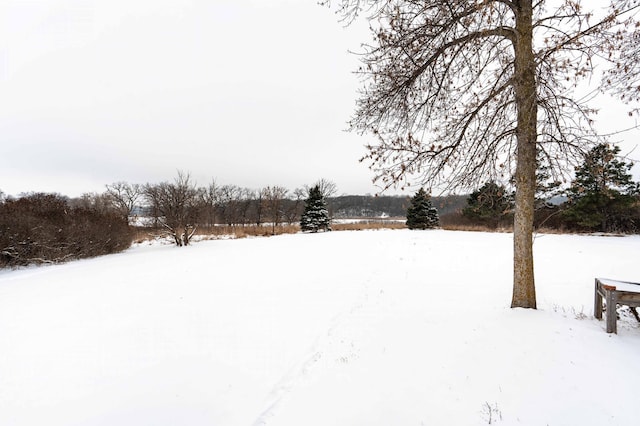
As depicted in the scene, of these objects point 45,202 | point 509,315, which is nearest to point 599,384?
point 509,315

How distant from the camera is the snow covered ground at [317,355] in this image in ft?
8.14

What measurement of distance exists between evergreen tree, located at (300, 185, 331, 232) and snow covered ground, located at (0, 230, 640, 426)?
65.0 feet

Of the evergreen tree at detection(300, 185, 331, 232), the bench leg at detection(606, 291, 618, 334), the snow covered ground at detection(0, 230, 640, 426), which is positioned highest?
the evergreen tree at detection(300, 185, 331, 232)

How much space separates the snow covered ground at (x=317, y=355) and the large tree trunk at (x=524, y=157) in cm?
50

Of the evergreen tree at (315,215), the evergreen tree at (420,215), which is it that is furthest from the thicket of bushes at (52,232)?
the evergreen tree at (420,215)

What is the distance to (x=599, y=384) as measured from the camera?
2398 mm

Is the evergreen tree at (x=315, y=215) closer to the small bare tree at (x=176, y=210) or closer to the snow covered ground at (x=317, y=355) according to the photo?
the small bare tree at (x=176, y=210)

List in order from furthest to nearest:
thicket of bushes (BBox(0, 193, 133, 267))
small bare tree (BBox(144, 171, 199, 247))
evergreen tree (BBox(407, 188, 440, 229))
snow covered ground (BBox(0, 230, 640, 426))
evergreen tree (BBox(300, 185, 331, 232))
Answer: evergreen tree (BBox(300, 185, 331, 232)) → evergreen tree (BBox(407, 188, 440, 229)) → small bare tree (BBox(144, 171, 199, 247)) → thicket of bushes (BBox(0, 193, 133, 267)) → snow covered ground (BBox(0, 230, 640, 426))

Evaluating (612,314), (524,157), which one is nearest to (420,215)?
(524,157)

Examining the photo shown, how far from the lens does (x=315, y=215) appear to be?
27062 millimetres

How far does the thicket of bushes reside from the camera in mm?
10188

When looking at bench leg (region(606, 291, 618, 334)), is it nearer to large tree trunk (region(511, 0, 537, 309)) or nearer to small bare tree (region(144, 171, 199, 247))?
large tree trunk (region(511, 0, 537, 309))

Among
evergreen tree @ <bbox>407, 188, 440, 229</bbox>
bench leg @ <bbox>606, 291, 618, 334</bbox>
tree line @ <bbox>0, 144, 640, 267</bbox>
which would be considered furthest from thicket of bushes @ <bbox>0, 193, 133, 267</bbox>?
evergreen tree @ <bbox>407, 188, 440, 229</bbox>

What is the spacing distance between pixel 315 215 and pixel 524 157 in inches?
924
